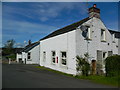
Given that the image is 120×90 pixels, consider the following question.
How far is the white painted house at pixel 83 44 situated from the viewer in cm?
1488

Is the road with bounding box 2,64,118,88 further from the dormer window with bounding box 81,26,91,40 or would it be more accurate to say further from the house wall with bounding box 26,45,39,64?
the house wall with bounding box 26,45,39,64

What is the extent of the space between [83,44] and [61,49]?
3.45 m

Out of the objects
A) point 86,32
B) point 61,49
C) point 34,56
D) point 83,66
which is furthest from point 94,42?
point 34,56

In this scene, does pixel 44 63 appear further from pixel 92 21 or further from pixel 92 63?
pixel 92 21

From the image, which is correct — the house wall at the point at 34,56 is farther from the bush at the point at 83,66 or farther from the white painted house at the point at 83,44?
the bush at the point at 83,66

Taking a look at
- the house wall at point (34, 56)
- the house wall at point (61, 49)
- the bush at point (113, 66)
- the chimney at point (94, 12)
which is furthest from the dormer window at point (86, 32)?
the house wall at point (34, 56)

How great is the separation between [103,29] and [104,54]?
341 cm

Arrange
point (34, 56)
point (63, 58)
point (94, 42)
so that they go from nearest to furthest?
→ point (94, 42) < point (63, 58) < point (34, 56)

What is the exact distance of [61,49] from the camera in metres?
17.2

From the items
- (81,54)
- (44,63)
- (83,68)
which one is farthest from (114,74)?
(44,63)

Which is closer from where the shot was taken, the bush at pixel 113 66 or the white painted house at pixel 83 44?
the bush at pixel 113 66

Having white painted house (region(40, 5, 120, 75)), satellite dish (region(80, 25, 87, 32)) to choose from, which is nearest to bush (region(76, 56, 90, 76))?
white painted house (region(40, 5, 120, 75))

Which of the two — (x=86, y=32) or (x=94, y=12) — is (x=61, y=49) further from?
(x=94, y=12)

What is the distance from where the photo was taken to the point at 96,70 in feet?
51.6
